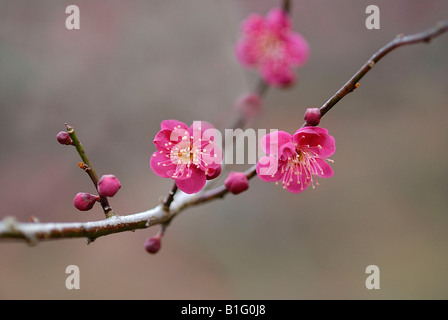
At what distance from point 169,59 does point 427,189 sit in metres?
2.05

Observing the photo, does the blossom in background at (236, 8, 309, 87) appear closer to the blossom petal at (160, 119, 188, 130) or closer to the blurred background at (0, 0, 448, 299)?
the blossom petal at (160, 119, 188, 130)

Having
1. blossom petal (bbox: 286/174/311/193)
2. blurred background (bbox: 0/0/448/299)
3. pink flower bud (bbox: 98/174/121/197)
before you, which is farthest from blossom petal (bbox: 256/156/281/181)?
blurred background (bbox: 0/0/448/299)

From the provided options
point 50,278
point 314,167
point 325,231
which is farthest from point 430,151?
point 50,278

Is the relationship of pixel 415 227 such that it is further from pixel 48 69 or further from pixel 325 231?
pixel 48 69

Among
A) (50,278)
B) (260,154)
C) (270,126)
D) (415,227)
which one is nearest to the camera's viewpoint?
(260,154)

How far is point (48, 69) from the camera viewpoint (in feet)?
9.02

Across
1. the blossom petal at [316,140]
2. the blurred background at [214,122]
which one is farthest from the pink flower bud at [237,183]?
Result: the blurred background at [214,122]

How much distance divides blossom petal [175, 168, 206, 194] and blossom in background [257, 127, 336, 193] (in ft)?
0.41

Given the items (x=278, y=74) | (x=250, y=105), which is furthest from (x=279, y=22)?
(x=250, y=105)

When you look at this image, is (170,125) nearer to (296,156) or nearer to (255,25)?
(296,156)

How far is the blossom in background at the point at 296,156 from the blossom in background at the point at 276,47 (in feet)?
2.05

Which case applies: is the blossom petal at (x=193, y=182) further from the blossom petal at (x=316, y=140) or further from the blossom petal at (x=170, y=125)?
the blossom petal at (x=316, y=140)

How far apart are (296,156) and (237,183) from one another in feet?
0.59

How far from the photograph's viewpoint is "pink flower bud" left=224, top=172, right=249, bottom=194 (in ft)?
2.64
